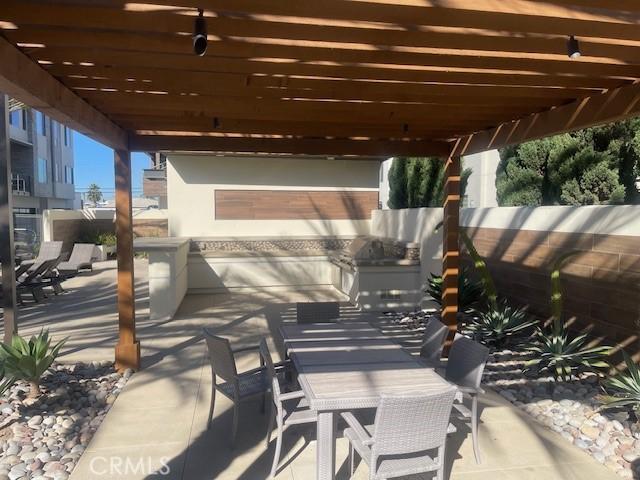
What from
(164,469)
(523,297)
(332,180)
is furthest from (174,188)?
(164,469)

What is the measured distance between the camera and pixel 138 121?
4863mm

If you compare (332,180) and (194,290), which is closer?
(194,290)

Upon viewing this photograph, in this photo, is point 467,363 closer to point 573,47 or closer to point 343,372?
point 343,372

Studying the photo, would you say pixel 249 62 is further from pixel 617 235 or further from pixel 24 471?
pixel 617 235

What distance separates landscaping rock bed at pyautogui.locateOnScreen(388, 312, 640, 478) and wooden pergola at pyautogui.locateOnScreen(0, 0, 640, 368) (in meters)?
2.49

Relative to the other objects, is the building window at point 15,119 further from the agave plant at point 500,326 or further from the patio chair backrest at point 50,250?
the agave plant at point 500,326

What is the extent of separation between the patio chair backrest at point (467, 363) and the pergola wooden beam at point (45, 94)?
348 cm

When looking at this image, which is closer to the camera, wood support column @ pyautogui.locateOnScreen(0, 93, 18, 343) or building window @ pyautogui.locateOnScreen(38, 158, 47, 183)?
wood support column @ pyautogui.locateOnScreen(0, 93, 18, 343)

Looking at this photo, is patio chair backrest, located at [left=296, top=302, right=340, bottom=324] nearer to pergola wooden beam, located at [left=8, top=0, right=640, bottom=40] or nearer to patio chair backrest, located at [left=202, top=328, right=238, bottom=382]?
patio chair backrest, located at [left=202, top=328, right=238, bottom=382]

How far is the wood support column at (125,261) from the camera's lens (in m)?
5.37

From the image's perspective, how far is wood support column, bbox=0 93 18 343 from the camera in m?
5.66

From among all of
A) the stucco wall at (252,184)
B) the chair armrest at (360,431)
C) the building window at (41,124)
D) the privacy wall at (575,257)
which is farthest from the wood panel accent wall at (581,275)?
the building window at (41,124)

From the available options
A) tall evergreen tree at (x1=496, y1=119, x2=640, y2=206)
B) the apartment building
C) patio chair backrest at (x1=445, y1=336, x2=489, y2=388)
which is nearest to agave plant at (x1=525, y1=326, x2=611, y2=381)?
patio chair backrest at (x1=445, y1=336, x2=489, y2=388)

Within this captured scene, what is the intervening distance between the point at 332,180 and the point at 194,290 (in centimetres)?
433
